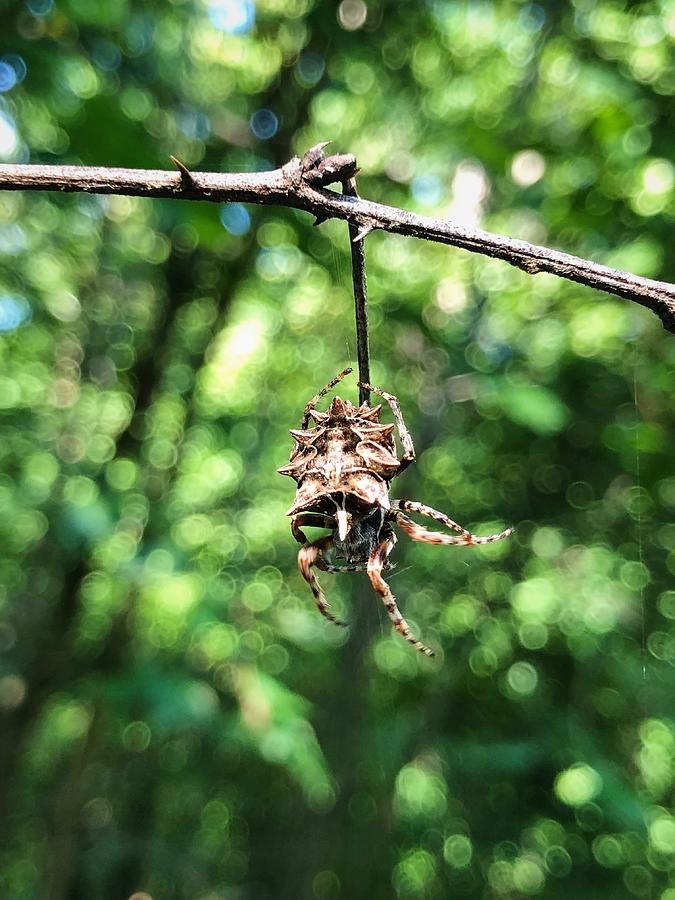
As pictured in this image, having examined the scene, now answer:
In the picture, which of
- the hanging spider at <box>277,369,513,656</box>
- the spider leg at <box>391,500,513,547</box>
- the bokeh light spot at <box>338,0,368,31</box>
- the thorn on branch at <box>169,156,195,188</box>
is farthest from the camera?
the bokeh light spot at <box>338,0,368,31</box>

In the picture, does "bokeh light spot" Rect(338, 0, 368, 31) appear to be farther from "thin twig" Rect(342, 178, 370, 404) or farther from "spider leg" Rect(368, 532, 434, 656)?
"spider leg" Rect(368, 532, 434, 656)

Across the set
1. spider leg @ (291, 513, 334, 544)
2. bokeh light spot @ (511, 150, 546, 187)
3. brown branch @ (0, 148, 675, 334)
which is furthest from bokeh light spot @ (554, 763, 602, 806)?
brown branch @ (0, 148, 675, 334)

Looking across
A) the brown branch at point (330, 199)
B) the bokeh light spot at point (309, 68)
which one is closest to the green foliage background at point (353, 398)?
the bokeh light spot at point (309, 68)

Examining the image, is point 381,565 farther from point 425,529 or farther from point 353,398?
point 353,398

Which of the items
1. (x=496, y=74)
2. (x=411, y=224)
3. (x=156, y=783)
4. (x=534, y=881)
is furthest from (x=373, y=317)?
(x=156, y=783)

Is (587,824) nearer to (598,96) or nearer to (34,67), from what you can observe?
(598,96)
